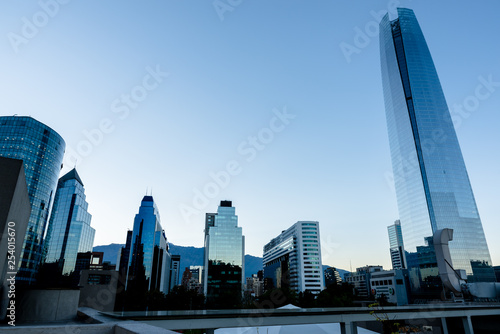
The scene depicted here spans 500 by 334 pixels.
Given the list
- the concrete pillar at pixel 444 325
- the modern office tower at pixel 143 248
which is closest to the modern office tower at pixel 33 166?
the modern office tower at pixel 143 248

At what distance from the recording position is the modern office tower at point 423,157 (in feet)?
386

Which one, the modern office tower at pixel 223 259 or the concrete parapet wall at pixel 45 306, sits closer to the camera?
the concrete parapet wall at pixel 45 306

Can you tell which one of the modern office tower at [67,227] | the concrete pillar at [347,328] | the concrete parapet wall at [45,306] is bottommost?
the concrete pillar at [347,328]

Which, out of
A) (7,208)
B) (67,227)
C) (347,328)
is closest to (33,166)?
(67,227)

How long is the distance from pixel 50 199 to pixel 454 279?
428 ft

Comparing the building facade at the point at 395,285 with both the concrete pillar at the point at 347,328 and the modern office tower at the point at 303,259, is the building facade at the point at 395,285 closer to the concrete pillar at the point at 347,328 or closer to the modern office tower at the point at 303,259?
the modern office tower at the point at 303,259

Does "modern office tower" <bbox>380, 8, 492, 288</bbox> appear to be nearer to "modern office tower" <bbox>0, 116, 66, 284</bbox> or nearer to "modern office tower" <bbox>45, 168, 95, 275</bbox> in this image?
"modern office tower" <bbox>0, 116, 66, 284</bbox>

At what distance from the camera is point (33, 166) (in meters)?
104

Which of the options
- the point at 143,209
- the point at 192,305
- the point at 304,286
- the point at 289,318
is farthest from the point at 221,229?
the point at 289,318

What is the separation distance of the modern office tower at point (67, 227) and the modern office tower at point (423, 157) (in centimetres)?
15771

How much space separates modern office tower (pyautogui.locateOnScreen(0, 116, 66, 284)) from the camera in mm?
102188

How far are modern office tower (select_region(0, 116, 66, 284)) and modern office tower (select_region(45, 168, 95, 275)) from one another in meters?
23.9

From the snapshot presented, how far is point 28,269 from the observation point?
104 m

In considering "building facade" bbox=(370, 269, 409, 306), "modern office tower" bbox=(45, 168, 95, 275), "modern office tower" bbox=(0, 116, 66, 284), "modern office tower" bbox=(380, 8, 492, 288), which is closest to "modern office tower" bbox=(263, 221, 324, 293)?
"building facade" bbox=(370, 269, 409, 306)
